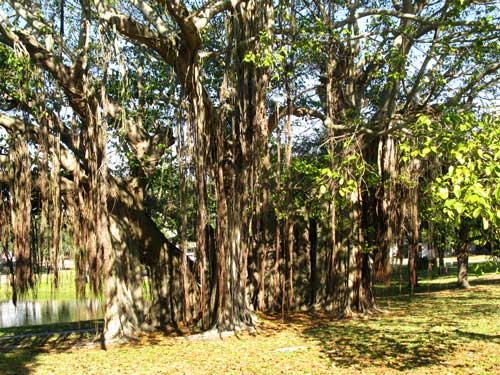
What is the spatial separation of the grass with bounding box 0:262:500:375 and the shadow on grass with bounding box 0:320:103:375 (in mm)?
22

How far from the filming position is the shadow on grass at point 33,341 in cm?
719

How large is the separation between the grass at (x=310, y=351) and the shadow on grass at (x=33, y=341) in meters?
0.02

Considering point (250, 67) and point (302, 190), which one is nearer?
point (250, 67)

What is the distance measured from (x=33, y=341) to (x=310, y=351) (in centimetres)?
532

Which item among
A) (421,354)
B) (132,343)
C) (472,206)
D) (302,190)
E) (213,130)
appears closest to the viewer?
(472,206)

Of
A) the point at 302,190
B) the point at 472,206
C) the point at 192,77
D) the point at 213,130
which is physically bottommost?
the point at 472,206

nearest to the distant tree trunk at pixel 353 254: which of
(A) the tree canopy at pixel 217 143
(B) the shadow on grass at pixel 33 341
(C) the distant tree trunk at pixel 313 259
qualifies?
(A) the tree canopy at pixel 217 143

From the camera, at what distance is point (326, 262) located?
11742 mm

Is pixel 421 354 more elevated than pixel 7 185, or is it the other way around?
pixel 7 185

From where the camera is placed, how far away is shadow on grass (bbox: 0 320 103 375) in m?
7.19

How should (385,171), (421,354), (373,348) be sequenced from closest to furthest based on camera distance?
(421,354)
(373,348)
(385,171)

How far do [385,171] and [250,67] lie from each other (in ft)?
10.9

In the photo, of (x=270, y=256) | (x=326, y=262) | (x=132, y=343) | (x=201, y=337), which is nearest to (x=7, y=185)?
(x=132, y=343)

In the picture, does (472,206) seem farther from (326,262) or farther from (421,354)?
(326,262)
